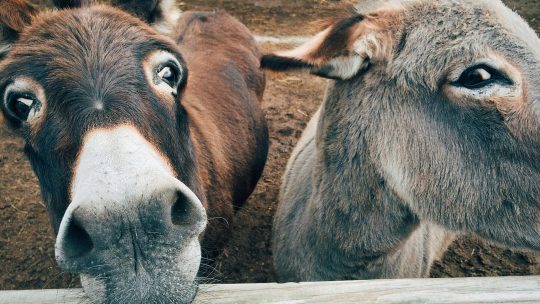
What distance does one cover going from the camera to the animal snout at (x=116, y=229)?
1.43 meters

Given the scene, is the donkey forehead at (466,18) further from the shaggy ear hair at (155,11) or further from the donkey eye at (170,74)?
the shaggy ear hair at (155,11)

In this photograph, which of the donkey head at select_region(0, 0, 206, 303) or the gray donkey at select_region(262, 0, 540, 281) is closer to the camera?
the donkey head at select_region(0, 0, 206, 303)

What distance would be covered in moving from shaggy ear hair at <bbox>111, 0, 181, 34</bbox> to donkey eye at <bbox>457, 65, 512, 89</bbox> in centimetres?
169

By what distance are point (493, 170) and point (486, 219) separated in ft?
0.78

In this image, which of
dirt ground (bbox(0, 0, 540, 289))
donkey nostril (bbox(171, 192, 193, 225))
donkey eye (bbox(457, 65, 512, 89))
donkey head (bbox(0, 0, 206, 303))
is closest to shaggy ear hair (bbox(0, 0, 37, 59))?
donkey head (bbox(0, 0, 206, 303))

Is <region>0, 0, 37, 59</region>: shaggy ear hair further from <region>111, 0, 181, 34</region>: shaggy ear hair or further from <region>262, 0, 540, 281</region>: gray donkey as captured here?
<region>262, 0, 540, 281</region>: gray donkey

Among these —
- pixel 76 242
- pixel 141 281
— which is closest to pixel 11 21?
pixel 76 242

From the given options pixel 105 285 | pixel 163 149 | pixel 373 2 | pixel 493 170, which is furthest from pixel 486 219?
pixel 105 285

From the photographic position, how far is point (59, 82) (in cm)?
181

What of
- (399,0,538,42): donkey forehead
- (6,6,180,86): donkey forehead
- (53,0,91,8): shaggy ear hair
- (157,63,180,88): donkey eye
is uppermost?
(399,0,538,42): donkey forehead

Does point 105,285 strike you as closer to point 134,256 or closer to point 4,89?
point 134,256

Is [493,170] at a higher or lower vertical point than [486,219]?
higher

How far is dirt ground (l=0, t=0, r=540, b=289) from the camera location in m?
3.65

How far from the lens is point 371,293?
174cm
